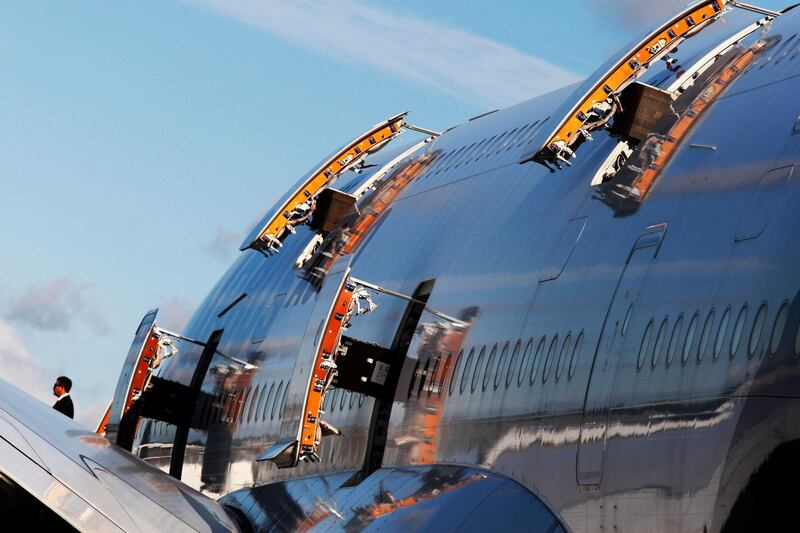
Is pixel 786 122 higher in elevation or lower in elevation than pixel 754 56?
lower

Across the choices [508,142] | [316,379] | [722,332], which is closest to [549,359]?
[722,332]

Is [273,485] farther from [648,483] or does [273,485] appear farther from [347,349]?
[648,483]

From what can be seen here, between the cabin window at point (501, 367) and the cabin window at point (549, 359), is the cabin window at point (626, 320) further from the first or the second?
the cabin window at point (501, 367)

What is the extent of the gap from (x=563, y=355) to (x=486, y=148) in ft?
26.6

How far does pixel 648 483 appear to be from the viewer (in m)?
11.1

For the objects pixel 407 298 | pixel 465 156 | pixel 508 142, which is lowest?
pixel 407 298

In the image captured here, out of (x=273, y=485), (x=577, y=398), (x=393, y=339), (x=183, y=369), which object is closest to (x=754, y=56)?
(x=577, y=398)

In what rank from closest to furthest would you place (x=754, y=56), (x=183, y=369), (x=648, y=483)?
(x=648, y=483)
(x=754, y=56)
(x=183, y=369)

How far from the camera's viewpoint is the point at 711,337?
35.6 feet

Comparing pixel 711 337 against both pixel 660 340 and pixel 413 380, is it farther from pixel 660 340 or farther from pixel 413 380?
pixel 413 380

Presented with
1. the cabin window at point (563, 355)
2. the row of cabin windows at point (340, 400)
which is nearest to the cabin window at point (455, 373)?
the row of cabin windows at point (340, 400)

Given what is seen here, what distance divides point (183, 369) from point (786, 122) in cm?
1949

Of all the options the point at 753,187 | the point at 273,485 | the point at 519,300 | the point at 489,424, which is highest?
the point at 753,187

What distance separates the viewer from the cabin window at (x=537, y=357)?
552 inches
